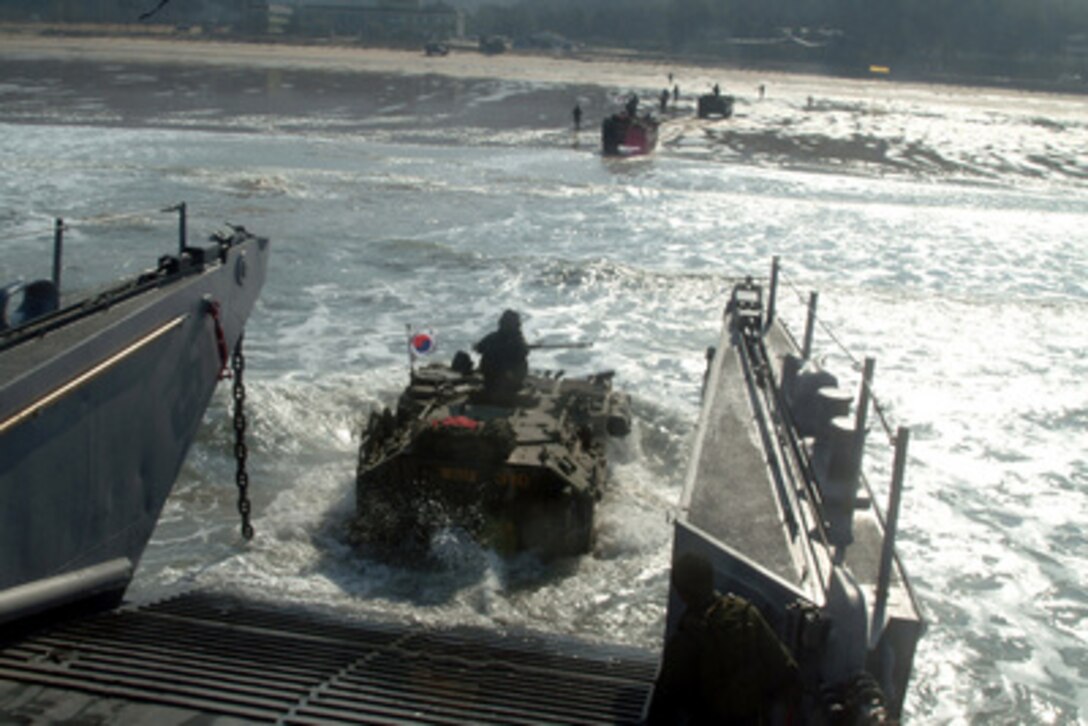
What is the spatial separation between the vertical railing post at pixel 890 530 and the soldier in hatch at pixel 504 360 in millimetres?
6061

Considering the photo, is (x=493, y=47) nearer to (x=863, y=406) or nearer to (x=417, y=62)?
(x=417, y=62)

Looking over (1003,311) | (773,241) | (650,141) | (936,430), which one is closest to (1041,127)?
(650,141)

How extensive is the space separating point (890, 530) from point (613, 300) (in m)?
14.3

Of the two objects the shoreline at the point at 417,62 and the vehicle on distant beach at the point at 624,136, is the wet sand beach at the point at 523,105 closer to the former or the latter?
the shoreline at the point at 417,62

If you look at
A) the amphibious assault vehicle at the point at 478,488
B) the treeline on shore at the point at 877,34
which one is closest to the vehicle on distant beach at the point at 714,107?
the amphibious assault vehicle at the point at 478,488

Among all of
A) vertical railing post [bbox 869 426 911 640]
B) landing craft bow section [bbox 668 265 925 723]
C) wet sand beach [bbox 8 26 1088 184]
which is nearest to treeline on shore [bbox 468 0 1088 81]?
wet sand beach [bbox 8 26 1088 184]

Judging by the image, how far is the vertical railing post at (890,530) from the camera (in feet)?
15.7

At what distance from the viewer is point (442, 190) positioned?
29.7 m

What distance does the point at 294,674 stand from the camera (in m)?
5.24

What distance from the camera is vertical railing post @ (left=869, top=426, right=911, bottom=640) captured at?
15.7 feet

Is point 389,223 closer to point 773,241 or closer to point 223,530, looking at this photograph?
point 773,241

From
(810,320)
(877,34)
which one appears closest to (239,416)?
(810,320)

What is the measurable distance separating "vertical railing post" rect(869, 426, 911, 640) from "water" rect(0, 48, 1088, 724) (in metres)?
2.92

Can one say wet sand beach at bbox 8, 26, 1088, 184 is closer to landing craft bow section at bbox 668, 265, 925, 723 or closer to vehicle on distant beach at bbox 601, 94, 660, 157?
vehicle on distant beach at bbox 601, 94, 660, 157
